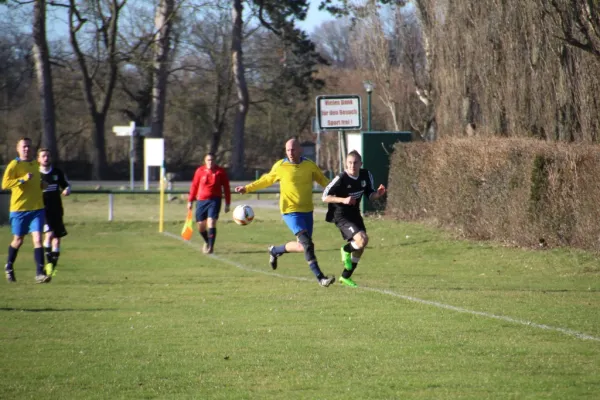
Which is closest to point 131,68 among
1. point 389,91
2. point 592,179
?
point 389,91

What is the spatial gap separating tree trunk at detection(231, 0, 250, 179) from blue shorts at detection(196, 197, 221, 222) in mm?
36804

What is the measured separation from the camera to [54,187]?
1658 centimetres

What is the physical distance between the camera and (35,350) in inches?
340

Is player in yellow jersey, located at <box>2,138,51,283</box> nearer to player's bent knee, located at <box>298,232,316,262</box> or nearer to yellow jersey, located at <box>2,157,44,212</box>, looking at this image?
yellow jersey, located at <box>2,157,44,212</box>

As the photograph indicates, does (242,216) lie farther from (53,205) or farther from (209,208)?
(209,208)

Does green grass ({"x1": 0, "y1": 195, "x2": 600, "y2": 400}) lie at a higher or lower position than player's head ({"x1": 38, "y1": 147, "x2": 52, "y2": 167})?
lower

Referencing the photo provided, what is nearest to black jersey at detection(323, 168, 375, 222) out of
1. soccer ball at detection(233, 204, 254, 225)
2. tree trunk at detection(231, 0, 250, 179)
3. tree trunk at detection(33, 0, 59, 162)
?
soccer ball at detection(233, 204, 254, 225)

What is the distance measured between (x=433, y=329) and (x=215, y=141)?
5492 centimetres

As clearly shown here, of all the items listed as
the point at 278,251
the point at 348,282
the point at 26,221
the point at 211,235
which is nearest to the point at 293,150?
the point at 278,251

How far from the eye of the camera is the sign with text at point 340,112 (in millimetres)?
27359

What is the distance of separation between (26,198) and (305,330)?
6640 mm

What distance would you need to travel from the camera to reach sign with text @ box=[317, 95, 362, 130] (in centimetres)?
2736

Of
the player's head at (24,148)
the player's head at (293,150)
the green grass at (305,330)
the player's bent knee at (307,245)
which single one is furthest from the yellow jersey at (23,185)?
the player's bent knee at (307,245)

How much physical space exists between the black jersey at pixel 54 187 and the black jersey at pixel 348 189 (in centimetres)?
534
